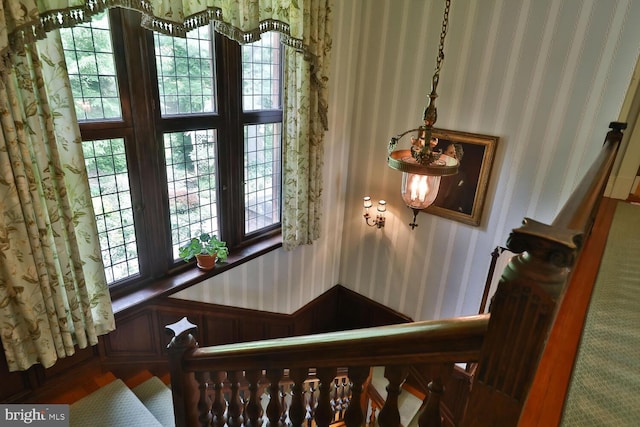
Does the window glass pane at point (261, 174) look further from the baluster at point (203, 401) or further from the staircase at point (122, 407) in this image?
the baluster at point (203, 401)

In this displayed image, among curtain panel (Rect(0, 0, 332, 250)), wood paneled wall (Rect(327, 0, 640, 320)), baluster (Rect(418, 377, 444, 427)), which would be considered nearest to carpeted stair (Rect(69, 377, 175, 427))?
curtain panel (Rect(0, 0, 332, 250))

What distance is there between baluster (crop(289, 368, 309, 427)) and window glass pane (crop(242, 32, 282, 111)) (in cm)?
251

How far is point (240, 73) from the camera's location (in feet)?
9.62

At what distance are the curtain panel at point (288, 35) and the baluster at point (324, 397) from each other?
1.90 meters

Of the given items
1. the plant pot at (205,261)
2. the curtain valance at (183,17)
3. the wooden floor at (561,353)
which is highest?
the curtain valance at (183,17)

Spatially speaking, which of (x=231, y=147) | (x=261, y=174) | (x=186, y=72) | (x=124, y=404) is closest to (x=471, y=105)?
(x=261, y=174)

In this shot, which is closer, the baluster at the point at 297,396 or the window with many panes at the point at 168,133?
the baluster at the point at 297,396

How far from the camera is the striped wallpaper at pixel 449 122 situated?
2.79 meters

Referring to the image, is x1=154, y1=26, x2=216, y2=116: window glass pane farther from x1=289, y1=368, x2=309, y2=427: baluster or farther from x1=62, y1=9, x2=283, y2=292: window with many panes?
x1=289, y1=368, x2=309, y2=427: baluster

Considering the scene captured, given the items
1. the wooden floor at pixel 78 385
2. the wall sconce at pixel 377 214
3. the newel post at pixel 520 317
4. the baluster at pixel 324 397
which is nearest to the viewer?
the newel post at pixel 520 317

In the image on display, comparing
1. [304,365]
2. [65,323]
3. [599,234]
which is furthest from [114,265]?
→ [599,234]

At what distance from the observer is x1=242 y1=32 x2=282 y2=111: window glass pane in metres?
3.02

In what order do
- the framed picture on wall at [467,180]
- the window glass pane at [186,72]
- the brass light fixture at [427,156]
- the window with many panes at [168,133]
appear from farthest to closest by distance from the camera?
the framed picture on wall at [467,180], the window glass pane at [186,72], the window with many panes at [168,133], the brass light fixture at [427,156]

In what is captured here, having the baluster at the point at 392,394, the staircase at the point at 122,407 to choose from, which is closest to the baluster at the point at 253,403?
the baluster at the point at 392,394
